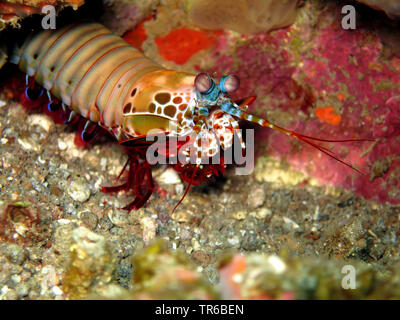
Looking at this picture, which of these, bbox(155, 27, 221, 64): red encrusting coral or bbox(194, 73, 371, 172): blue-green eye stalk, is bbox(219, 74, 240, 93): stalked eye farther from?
bbox(155, 27, 221, 64): red encrusting coral

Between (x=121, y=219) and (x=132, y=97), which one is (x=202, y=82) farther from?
(x=121, y=219)

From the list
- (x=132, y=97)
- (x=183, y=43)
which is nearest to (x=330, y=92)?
(x=183, y=43)

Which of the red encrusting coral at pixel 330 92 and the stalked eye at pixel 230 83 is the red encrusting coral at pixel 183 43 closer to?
the red encrusting coral at pixel 330 92

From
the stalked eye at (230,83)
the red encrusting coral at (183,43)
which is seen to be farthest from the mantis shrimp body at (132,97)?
the red encrusting coral at (183,43)

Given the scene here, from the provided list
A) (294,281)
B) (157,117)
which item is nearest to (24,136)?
(157,117)

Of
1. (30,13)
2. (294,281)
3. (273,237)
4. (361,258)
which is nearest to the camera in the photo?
(294,281)

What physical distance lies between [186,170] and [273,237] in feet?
4.21

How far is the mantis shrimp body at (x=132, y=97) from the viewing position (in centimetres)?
358

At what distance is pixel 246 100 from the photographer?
405 cm

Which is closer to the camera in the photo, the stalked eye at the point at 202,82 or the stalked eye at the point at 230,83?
the stalked eye at the point at 202,82

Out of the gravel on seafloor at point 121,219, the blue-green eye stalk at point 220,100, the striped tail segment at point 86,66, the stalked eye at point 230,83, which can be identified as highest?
the striped tail segment at point 86,66

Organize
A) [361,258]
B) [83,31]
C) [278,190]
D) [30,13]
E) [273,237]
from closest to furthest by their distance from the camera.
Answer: [30,13]
[361,258]
[273,237]
[83,31]
[278,190]

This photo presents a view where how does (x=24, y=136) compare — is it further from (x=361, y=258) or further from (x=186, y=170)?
(x=361, y=258)

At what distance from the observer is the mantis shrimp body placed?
3.58 meters
